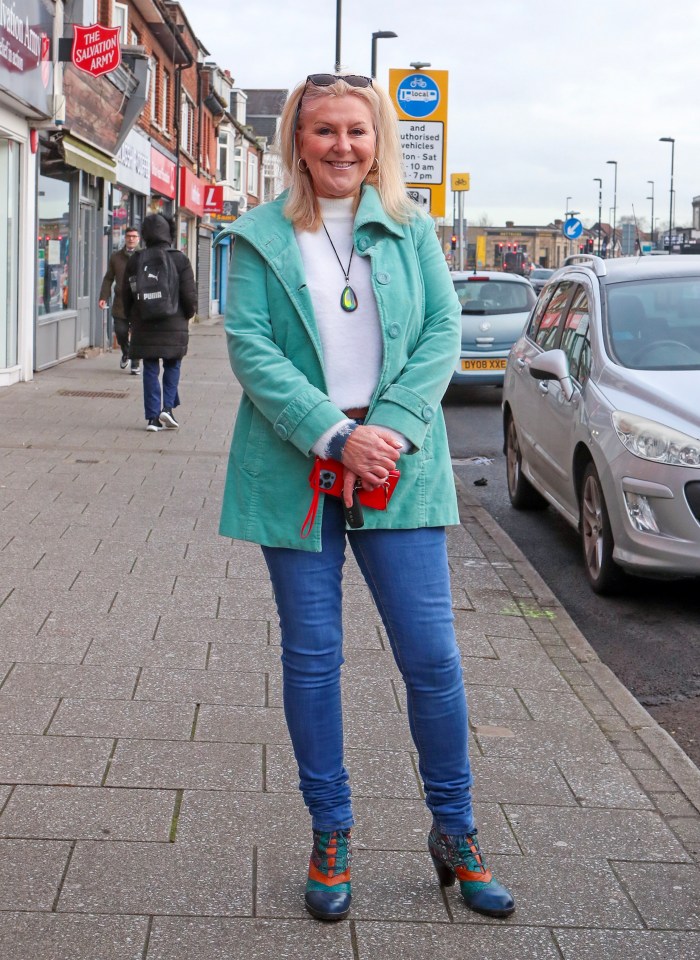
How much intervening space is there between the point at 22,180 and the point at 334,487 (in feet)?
46.5

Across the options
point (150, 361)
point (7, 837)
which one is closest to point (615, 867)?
point (7, 837)

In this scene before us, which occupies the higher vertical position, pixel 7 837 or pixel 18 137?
pixel 18 137

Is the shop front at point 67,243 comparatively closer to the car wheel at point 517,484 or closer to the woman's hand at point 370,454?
the car wheel at point 517,484

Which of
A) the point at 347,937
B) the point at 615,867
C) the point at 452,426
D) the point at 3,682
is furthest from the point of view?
the point at 452,426

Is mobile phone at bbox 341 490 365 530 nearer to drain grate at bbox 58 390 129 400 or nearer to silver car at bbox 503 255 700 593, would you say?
silver car at bbox 503 255 700 593

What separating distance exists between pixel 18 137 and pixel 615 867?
14086mm

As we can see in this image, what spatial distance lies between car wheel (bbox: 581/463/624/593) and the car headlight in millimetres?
367

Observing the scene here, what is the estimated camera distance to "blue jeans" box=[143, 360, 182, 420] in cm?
1170

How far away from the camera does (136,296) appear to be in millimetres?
11609

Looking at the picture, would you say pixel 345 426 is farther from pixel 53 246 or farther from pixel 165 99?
pixel 165 99

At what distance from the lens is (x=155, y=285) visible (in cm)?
1151

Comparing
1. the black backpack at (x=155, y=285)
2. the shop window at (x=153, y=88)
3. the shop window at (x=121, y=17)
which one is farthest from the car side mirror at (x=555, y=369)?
the shop window at (x=153, y=88)

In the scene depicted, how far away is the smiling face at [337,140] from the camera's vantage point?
3094mm

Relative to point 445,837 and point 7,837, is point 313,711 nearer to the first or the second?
point 445,837
